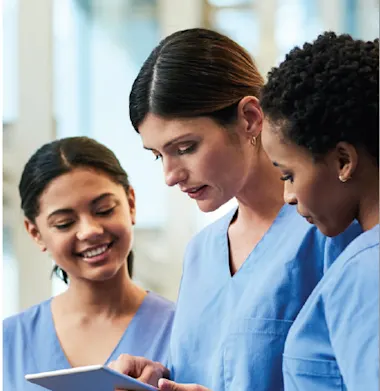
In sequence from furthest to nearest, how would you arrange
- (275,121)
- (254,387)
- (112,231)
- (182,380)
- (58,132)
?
(58,132)
(112,231)
(182,380)
(254,387)
(275,121)

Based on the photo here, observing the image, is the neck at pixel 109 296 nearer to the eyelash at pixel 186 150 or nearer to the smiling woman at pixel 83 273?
the smiling woman at pixel 83 273

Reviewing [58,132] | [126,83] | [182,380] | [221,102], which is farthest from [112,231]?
[126,83]

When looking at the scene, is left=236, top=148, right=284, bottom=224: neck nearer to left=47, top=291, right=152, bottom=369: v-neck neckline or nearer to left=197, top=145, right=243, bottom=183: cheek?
left=197, top=145, right=243, bottom=183: cheek

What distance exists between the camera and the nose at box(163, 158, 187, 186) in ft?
3.73

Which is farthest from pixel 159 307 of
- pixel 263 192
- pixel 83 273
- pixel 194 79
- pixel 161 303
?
pixel 194 79

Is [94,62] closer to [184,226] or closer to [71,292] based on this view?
[184,226]

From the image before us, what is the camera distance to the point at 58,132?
2463 millimetres

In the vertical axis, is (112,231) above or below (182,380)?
above

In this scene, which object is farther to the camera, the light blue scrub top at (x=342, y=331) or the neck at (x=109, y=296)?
the neck at (x=109, y=296)

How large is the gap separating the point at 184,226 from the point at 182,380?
4.62 feet

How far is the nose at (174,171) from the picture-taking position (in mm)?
1136

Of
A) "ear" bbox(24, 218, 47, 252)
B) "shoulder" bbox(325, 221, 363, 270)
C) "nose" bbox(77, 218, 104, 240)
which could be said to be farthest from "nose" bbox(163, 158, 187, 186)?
"ear" bbox(24, 218, 47, 252)

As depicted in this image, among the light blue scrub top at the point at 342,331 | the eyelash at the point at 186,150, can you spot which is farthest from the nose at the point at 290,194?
the eyelash at the point at 186,150

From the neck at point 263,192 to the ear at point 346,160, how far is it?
340 millimetres
